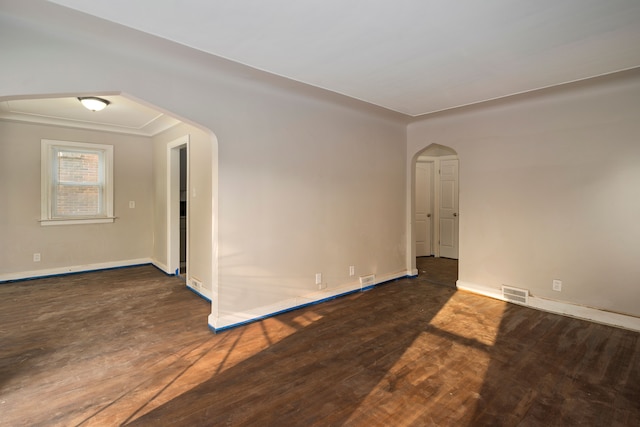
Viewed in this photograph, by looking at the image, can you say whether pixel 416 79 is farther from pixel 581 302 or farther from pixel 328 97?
pixel 581 302

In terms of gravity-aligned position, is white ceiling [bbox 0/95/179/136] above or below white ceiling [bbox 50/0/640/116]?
above

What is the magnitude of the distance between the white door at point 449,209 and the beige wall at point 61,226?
623 centimetres

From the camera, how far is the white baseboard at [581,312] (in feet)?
10.6

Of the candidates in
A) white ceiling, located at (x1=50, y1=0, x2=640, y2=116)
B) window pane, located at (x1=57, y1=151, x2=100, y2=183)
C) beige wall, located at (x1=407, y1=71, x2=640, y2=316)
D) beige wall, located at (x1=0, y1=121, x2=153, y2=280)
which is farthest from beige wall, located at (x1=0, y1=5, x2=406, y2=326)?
window pane, located at (x1=57, y1=151, x2=100, y2=183)

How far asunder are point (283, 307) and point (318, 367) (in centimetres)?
123

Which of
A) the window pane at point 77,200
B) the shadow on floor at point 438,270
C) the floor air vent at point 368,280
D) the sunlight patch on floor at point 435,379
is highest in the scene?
the window pane at point 77,200

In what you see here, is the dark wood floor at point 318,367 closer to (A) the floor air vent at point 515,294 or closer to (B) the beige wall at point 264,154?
(A) the floor air vent at point 515,294

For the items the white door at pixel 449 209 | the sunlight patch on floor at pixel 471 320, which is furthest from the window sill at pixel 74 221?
the white door at pixel 449 209

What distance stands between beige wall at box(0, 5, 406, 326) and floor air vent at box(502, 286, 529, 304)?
1.56 m

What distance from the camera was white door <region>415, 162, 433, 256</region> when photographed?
7055 millimetres

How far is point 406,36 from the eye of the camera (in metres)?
2.30

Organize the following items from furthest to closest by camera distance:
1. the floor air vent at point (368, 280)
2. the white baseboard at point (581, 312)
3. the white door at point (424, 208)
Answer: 1. the white door at point (424, 208)
2. the floor air vent at point (368, 280)
3. the white baseboard at point (581, 312)

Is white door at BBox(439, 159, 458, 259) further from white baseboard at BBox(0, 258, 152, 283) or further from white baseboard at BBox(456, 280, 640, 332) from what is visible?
white baseboard at BBox(0, 258, 152, 283)

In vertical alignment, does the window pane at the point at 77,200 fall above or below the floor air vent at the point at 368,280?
above
